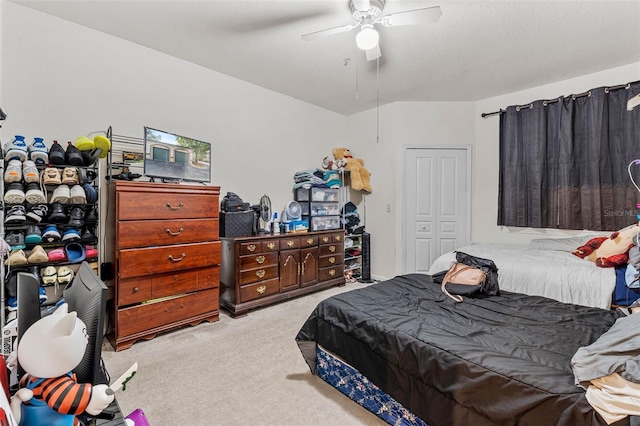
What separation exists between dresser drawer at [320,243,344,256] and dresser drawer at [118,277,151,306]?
6.72 ft

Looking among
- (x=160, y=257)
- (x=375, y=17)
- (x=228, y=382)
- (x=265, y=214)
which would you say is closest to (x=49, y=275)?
(x=160, y=257)

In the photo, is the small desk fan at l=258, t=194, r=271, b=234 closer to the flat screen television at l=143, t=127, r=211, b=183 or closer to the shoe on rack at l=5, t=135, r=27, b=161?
the flat screen television at l=143, t=127, r=211, b=183

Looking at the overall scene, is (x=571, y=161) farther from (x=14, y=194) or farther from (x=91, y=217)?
(x=14, y=194)

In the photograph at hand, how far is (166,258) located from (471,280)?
2422mm

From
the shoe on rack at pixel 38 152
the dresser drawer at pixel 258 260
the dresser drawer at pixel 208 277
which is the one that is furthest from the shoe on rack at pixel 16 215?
the dresser drawer at pixel 258 260

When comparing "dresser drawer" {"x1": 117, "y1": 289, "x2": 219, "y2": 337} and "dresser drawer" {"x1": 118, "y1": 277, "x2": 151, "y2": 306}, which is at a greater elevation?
"dresser drawer" {"x1": 118, "y1": 277, "x2": 151, "y2": 306}

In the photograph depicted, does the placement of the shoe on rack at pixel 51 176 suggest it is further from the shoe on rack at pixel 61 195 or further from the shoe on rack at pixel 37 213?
the shoe on rack at pixel 37 213

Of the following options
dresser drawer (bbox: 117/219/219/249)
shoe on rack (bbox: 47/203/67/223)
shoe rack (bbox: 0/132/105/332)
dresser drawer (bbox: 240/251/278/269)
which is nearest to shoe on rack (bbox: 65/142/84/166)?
shoe rack (bbox: 0/132/105/332)

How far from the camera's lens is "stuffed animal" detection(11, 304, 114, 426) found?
77cm

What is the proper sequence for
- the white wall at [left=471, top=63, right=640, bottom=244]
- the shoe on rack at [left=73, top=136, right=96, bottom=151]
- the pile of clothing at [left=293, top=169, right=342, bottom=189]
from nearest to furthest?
the shoe on rack at [left=73, top=136, right=96, bottom=151] → the white wall at [left=471, top=63, right=640, bottom=244] → the pile of clothing at [left=293, top=169, right=342, bottom=189]

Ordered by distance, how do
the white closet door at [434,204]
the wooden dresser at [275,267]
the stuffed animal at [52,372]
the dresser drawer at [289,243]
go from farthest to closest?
the white closet door at [434,204]
the dresser drawer at [289,243]
the wooden dresser at [275,267]
the stuffed animal at [52,372]

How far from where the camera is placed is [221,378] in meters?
2.00

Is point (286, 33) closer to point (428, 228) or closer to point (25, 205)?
point (25, 205)

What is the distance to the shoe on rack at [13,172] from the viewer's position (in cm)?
199
